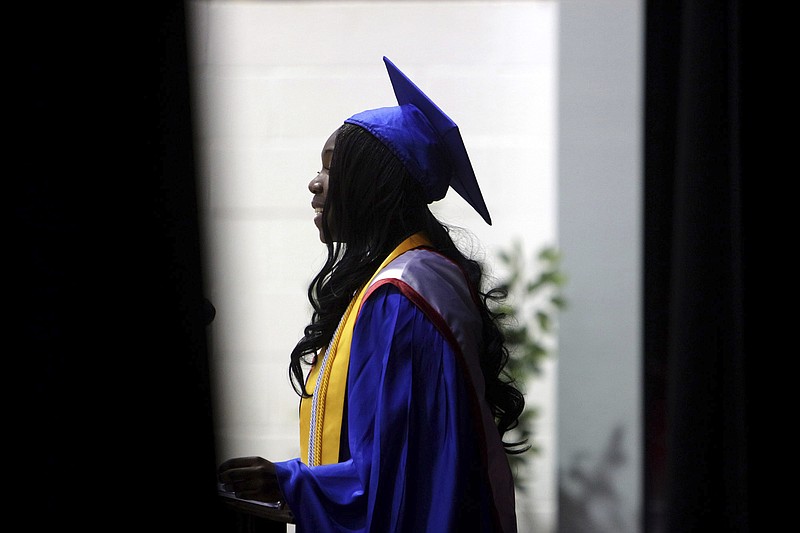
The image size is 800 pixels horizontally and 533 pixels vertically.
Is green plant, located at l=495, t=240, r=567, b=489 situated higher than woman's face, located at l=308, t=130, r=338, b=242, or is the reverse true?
woman's face, located at l=308, t=130, r=338, b=242

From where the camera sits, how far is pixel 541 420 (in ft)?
9.11

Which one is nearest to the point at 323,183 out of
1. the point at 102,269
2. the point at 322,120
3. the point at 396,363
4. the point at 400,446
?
the point at 396,363

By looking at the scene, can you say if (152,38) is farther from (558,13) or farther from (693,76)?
(558,13)

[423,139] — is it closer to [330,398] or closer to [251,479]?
[330,398]

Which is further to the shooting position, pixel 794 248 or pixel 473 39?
pixel 473 39

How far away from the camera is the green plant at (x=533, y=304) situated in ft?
8.93

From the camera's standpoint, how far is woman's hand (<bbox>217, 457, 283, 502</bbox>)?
3.72 feet

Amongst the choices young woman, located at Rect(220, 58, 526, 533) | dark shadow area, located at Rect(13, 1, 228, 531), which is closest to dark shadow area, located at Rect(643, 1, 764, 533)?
young woman, located at Rect(220, 58, 526, 533)

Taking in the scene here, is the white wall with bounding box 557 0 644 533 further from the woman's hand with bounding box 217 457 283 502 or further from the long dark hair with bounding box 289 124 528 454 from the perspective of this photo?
the woman's hand with bounding box 217 457 283 502

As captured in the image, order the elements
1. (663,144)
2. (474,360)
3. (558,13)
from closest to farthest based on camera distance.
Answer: (474,360)
(663,144)
(558,13)

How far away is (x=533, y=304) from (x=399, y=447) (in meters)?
1.64

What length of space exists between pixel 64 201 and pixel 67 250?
43 mm

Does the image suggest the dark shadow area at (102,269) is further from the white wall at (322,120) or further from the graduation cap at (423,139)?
the white wall at (322,120)

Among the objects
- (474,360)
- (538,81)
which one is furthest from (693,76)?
(538,81)
